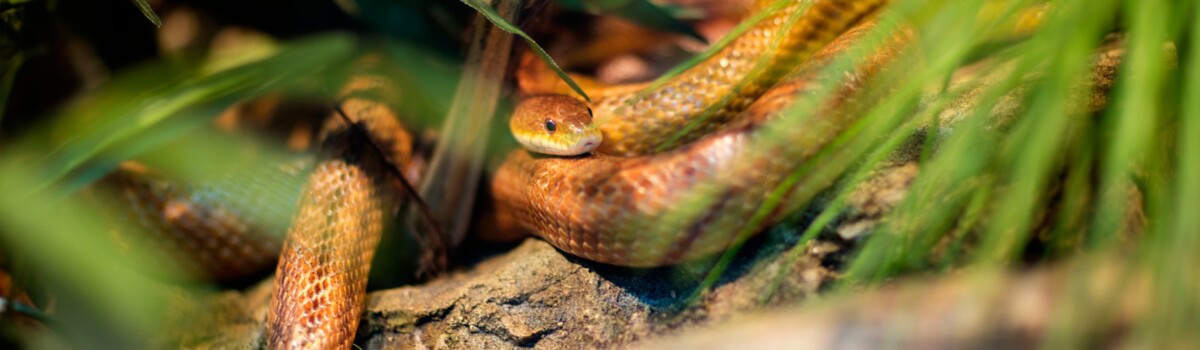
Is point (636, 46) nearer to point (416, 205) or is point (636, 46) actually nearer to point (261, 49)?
point (416, 205)

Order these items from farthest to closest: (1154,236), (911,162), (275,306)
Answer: (275,306) < (911,162) < (1154,236)

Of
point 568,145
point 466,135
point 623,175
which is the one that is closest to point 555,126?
point 568,145

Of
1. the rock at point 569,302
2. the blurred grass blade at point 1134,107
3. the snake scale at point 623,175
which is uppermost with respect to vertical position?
the blurred grass blade at point 1134,107

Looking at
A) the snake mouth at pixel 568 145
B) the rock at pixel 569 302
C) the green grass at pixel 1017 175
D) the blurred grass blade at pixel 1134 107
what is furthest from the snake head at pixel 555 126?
the blurred grass blade at pixel 1134 107

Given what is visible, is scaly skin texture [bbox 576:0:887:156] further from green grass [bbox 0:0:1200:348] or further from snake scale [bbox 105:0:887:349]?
green grass [bbox 0:0:1200:348]

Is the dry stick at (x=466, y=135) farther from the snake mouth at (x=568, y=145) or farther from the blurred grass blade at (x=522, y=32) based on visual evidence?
the blurred grass blade at (x=522, y=32)

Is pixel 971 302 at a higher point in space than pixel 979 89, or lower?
lower

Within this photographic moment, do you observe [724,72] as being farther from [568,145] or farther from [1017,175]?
[1017,175]

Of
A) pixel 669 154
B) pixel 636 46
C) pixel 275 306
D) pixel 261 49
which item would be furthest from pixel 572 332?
pixel 261 49
